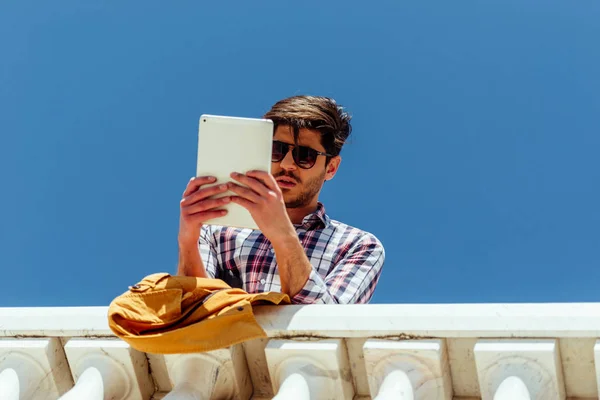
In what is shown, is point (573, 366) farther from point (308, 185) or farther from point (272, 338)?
point (308, 185)

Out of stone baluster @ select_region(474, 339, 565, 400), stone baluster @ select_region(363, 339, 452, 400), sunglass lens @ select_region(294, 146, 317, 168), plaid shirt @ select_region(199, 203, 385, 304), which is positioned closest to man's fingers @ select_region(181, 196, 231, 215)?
plaid shirt @ select_region(199, 203, 385, 304)

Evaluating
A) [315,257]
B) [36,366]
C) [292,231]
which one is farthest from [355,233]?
[36,366]

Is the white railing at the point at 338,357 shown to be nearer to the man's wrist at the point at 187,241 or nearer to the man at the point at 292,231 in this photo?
the man at the point at 292,231

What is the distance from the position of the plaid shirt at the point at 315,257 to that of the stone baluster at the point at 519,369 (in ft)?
3.18

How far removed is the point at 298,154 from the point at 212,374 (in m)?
1.53

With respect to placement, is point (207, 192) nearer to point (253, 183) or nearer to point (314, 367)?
point (253, 183)

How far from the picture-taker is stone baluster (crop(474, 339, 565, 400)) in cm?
181

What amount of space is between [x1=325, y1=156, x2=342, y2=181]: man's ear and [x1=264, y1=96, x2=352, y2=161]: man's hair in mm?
91

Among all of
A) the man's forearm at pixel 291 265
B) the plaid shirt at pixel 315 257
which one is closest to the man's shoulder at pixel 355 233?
the plaid shirt at pixel 315 257

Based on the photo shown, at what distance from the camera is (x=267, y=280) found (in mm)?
3174

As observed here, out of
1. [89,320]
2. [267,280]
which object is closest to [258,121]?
[89,320]

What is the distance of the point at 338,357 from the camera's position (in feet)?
6.58

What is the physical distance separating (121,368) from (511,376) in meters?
1.03

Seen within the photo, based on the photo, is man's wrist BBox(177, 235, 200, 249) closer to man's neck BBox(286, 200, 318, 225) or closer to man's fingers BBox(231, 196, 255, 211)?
man's fingers BBox(231, 196, 255, 211)
